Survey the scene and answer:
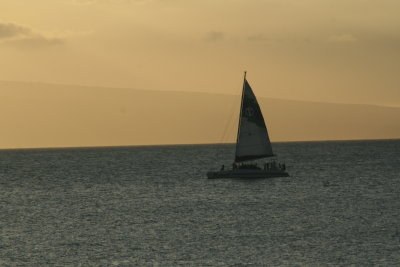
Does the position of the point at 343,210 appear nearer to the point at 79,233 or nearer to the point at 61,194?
the point at 79,233

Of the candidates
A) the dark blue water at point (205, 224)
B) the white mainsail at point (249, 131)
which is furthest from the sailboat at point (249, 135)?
the dark blue water at point (205, 224)

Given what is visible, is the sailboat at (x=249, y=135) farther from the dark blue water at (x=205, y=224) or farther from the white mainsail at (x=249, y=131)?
the dark blue water at (x=205, y=224)

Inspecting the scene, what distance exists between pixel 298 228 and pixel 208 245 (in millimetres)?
13414

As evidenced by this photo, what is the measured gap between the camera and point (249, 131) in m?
119

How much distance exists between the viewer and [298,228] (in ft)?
262

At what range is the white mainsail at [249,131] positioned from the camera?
4665 inches

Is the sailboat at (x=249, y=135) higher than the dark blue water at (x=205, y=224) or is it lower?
higher

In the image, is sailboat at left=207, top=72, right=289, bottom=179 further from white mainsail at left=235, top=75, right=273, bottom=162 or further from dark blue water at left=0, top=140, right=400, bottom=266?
dark blue water at left=0, top=140, right=400, bottom=266

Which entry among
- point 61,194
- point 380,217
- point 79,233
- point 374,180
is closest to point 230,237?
point 79,233

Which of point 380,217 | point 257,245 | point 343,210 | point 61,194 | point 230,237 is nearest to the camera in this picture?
point 257,245

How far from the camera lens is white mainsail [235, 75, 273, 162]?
389ft

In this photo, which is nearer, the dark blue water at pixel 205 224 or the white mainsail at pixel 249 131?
the dark blue water at pixel 205 224

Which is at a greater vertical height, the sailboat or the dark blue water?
the sailboat

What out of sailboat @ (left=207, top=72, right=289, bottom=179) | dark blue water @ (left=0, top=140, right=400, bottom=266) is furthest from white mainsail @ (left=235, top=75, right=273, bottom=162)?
dark blue water @ (left=0, top=140, right=400, bottom=266)
